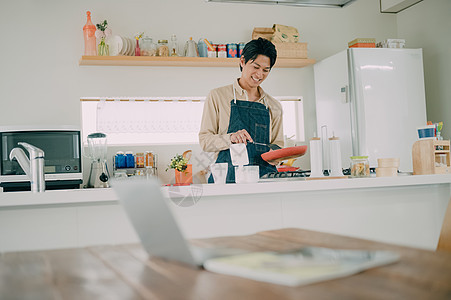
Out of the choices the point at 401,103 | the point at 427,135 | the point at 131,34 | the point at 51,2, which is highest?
the point at 51,2

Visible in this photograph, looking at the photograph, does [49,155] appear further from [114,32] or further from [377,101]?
[377,101]

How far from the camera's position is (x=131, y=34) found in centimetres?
436

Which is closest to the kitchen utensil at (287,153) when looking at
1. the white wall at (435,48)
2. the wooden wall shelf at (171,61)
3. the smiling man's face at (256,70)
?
the smiling man's face at (256,70)

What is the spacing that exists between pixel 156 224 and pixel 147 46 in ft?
11.8

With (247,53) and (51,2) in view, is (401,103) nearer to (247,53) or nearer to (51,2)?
(247,53)

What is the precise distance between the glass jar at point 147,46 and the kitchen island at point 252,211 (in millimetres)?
2362

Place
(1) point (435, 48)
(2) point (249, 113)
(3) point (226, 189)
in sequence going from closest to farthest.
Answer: (3) point (226, 189) → (2) point (249, 113) → (1) point (435, 48)

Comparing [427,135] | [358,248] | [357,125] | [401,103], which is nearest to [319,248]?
[358,248]

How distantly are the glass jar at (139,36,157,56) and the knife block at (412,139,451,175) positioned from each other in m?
2.44

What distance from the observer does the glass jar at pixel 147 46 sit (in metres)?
4.21

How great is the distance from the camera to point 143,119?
14.6 ft

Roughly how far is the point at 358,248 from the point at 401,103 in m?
3.79

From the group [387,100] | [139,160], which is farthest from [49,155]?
[387,100]

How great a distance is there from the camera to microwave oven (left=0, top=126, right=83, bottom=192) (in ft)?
11.9
